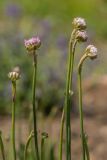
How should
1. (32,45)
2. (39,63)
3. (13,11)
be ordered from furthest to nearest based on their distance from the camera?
1. (13,11)
2. (39,63)
3. (32,45)

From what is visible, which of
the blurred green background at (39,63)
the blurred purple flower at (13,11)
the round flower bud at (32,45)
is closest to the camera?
the round flower bud at (32,45)

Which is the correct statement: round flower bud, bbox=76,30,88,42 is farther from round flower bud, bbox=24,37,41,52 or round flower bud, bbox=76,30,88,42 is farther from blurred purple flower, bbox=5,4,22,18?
blurred purple flower, bbox=5,4,22,18

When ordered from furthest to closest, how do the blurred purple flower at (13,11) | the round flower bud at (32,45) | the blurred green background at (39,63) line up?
the blurred purple flower at (13,11), the blurred green background at (39,63), the round flower bud at (32,45)

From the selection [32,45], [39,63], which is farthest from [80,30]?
[39,63]

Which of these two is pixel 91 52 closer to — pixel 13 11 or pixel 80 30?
pixel 80 30

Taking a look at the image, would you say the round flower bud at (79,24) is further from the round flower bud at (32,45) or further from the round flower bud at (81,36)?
the round flower bud at (32,45)

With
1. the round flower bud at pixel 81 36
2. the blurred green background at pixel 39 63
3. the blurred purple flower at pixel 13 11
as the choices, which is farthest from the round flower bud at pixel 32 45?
the blurred purple flower at pixel 13 11

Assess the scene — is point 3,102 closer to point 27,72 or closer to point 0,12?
point 27,72

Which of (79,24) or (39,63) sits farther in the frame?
(39,63)

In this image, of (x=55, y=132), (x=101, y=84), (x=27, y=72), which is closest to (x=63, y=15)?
(x=101, y=84)

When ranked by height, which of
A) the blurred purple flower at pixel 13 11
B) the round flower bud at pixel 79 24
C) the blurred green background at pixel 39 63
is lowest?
the blurred green background at pixel 39 63

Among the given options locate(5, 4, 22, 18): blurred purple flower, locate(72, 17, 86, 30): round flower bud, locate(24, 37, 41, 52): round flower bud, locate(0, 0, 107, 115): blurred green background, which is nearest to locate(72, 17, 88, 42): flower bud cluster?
locate(72, 17, 86, 30): round flower bud
